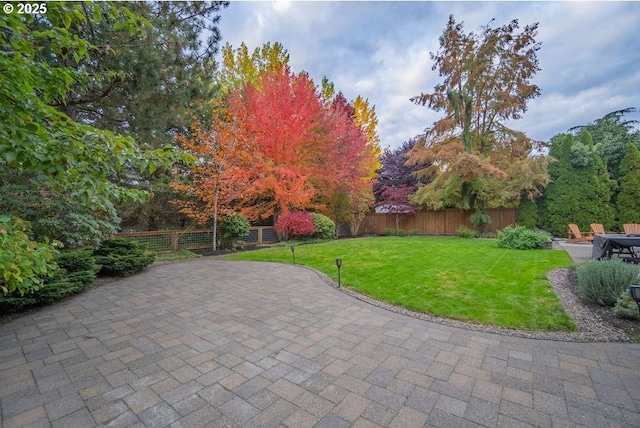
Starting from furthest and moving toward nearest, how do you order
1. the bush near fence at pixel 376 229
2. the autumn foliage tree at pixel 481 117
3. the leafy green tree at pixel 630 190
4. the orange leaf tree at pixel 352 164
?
the orange leaf tree at pixel 352 164, the autumn foliage tree at pixel 481 117, the leafy green tree at pixel 630 190, the bush near fence at pixel 376 229

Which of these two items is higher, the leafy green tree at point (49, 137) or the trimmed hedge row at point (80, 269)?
the leafy green tree at point (49, 137)

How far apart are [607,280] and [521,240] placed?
616cm

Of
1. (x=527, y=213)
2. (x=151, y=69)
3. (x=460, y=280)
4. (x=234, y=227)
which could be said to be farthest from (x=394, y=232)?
(x=151, y=69)

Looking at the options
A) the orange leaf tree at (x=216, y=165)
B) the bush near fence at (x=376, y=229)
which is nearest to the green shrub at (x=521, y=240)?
the bush near fence at (x=376, y=229)

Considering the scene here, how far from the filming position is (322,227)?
12531mm

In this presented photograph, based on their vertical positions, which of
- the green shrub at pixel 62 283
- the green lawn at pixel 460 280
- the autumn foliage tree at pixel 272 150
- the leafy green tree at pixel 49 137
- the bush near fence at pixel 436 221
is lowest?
the green lawn at pixel 460 280

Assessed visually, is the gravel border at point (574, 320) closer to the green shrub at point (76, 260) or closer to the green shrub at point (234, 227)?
the green shrub at point (76, 260)

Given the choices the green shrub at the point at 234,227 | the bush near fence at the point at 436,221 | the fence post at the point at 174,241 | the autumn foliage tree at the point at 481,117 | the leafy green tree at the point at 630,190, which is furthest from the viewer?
the bush near fence at the point at 436,221

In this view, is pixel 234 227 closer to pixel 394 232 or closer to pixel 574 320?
pixel 574 320

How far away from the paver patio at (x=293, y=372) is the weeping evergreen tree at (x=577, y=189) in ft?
44.4

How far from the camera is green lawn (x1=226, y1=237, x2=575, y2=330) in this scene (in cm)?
356

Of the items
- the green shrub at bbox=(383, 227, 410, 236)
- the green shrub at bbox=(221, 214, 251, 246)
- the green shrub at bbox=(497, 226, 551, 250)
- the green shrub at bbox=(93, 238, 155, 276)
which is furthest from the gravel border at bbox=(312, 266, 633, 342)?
the green shrub at bbox=(383, 227, 410, 236)

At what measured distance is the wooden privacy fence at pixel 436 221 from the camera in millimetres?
14539

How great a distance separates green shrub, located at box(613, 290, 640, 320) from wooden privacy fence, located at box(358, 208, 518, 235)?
12168 millimetres
